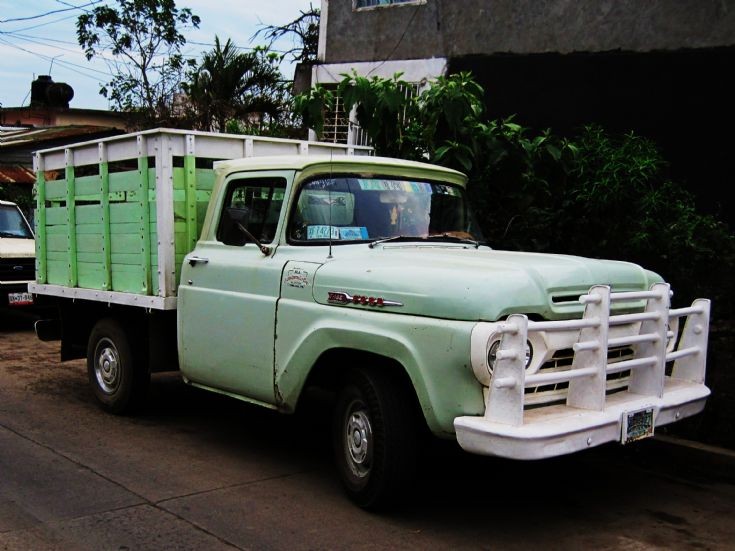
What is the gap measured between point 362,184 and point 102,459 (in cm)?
267

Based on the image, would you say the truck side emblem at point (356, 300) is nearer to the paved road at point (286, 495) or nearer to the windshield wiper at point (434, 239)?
the windshield wiper at point (434, 239)

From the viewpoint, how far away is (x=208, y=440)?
6.61m

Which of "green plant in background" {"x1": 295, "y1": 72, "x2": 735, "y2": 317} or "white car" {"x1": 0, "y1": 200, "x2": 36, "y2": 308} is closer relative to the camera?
"green plant in background" {"x1": 295, "y1": 72, "x2": 735, "y2": 317}

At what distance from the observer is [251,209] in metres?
6.16

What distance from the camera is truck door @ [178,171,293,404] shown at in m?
5.66

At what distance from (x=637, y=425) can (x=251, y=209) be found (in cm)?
305

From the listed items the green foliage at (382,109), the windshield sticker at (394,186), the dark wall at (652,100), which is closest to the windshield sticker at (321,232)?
the windshield sticker at (394,186)

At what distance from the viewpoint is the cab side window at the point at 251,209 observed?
232 inches

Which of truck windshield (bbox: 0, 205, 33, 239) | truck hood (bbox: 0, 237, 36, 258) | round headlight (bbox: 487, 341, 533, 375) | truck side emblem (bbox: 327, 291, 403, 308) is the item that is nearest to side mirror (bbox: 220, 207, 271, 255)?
truck side emblem (bbox: 327, 291, 403, 308)

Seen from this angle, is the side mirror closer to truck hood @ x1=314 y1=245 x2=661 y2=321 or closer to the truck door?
the truck door

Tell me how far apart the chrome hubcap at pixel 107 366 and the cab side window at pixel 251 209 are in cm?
185

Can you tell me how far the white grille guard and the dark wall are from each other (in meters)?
5.72

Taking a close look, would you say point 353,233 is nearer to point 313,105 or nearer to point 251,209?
point 251,209

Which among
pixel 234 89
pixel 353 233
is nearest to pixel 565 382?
pixel 353 233
